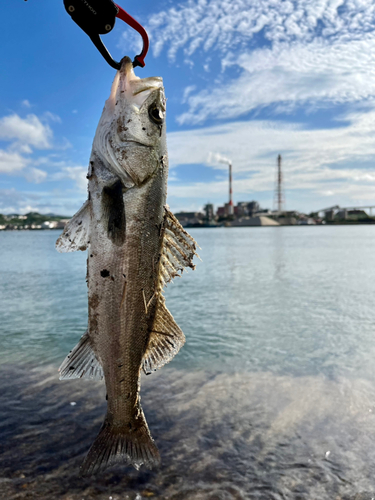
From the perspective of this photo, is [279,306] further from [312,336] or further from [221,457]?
[221,457]

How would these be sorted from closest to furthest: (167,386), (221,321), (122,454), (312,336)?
(122,454), (167,386), (312,336), (221,321)

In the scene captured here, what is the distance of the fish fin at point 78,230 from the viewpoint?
11.9ft

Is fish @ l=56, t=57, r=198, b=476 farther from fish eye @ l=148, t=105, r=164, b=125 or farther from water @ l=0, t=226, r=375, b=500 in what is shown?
water @ l=0, t=226, r=375, b=500

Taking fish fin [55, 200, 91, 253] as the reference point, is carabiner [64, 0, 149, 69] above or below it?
above

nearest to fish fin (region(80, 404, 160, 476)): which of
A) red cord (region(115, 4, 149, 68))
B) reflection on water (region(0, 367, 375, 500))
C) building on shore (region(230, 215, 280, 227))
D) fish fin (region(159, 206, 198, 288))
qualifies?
fish fin (region(159, 206, 198, 288))

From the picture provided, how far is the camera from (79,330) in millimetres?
14352

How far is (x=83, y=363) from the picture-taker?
405 cm

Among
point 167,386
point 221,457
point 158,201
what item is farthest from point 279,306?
point 158,201

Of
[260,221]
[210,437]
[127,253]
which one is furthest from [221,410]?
[260,221]

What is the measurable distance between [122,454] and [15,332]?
1103 cm

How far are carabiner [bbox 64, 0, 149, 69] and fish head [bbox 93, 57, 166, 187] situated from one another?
0.21 metres

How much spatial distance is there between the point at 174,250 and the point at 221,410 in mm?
5111

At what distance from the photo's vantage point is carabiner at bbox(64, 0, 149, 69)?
3.39 meters

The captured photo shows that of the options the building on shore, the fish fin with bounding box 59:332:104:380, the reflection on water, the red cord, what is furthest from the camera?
the building on shore
